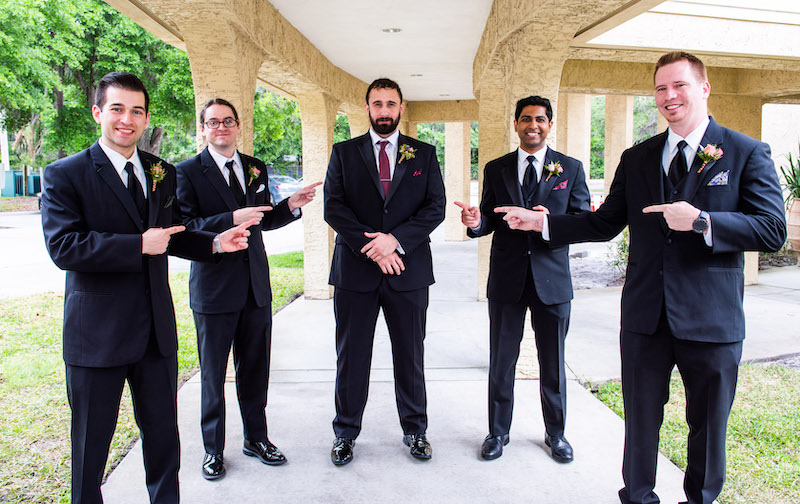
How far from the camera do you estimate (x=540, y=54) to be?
4.86 m

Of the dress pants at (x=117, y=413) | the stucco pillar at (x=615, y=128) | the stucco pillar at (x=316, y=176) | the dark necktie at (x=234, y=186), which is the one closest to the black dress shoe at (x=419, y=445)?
the dress pants at (x=117, y=413)

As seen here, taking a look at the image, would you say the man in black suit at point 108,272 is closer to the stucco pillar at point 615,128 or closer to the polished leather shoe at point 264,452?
the polished leather shoe at point 264,452

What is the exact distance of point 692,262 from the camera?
261 centimetres

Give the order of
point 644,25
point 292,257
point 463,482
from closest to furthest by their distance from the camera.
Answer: point 463,482
point 644,25
point 292,257

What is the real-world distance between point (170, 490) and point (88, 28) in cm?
1778

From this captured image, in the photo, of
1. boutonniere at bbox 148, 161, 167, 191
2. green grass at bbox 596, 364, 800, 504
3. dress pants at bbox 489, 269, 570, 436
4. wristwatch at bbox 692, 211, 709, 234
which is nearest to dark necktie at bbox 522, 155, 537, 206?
dress pants at bbox 489, 269, 570, 436

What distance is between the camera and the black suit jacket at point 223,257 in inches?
139

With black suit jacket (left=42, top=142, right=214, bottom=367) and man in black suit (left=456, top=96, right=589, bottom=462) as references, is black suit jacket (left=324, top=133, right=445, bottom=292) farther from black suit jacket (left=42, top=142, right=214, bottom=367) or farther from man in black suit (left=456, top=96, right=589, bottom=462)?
black suit jacket (left=42, top=142, right=214, bottom=367)

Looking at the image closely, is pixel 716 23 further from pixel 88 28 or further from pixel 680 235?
pixel 88 28

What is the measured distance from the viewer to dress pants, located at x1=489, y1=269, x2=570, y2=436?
3750 millimetres

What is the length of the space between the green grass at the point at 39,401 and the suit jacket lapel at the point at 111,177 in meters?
1.89

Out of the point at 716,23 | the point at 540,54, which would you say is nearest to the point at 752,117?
the point at 716,23

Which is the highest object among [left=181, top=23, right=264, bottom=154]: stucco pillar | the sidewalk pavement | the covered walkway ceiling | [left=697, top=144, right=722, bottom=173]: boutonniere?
the covered walkway ceiling

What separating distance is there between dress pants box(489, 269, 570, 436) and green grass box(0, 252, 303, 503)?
2.50 meters
